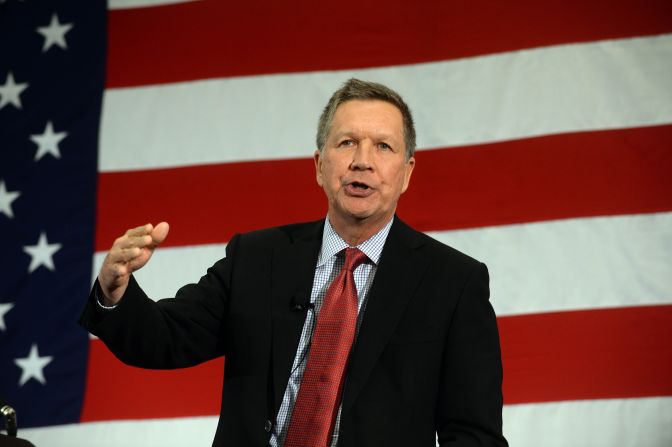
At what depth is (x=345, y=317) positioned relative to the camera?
177cm

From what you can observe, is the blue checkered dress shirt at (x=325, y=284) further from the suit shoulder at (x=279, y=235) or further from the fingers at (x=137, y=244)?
the fingers at (x=137, y=244)

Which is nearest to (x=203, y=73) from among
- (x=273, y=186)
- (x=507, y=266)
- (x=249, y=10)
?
(x=249, y=10)

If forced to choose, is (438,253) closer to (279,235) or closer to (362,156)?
(362,156)

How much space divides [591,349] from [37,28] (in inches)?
96.9

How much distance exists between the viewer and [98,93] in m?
3.30

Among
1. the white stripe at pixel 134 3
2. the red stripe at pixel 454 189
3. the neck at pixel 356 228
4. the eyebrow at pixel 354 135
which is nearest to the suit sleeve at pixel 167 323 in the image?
the neck at pixel 356 228

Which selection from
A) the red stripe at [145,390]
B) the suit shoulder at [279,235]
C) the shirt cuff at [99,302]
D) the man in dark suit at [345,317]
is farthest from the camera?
the red stripe at [145,390]

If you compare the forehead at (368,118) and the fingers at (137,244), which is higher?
the forehead at (368,118)

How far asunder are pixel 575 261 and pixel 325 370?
1399 millimetres

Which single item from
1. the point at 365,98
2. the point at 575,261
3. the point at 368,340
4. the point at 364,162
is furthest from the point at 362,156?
→ the point at 575,261

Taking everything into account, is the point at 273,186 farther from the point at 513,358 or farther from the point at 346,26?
the point at 513,358

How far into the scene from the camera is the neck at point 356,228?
1899 millimetres

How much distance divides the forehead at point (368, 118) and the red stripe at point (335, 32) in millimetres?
1152

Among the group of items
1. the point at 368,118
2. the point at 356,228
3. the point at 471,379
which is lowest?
the point at 471,379
